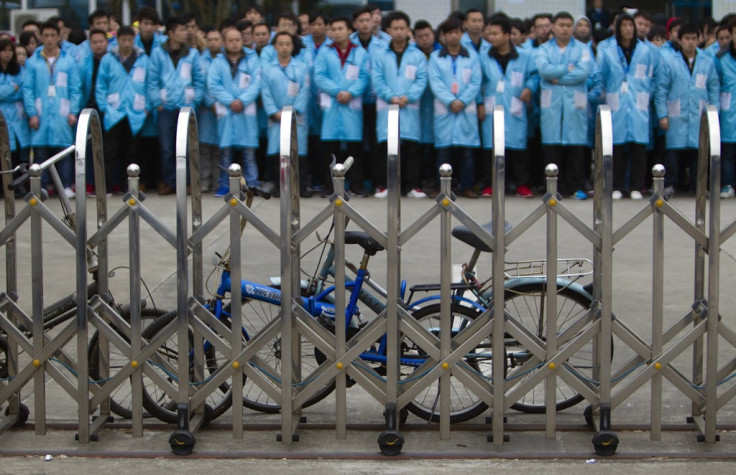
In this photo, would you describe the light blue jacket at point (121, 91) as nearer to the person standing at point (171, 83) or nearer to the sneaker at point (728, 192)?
the person standing at point (171, 83)

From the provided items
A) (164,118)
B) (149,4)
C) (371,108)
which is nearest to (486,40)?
(371,108)

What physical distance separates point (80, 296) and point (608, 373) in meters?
2.40

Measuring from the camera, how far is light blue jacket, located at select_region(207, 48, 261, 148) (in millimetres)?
12152

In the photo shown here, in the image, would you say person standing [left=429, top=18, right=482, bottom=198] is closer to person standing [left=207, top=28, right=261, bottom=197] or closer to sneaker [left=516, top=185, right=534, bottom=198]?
sneaker [left=516, top=185, right=534, bottom=198]

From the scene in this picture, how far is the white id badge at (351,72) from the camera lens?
39.4 feet

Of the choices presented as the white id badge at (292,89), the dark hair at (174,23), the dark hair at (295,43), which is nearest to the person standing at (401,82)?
the white id badge at (292,89)

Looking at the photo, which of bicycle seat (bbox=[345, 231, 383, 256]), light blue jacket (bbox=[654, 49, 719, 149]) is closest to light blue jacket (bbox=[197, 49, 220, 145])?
light blue jacket (bbox=[654, 49, 719, 149])

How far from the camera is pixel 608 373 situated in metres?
5.20

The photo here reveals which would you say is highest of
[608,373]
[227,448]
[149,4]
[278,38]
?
[149,4]

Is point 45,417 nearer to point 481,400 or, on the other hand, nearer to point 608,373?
point 481,400

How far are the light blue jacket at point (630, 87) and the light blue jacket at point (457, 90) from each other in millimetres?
1352

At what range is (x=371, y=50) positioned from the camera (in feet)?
39.9

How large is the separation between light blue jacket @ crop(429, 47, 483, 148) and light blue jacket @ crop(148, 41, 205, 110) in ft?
8.14

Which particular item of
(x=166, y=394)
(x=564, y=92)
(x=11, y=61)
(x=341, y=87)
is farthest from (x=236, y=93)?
(x=166, y=394)
